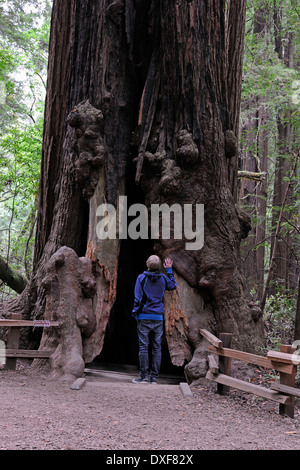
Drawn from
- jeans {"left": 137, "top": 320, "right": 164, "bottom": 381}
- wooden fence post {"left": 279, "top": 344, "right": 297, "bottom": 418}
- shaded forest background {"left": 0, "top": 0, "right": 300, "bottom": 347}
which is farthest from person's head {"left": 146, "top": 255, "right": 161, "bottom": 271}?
shaded forest background {"left": 0, "top": 0, "right": 300, "bottom": 347}

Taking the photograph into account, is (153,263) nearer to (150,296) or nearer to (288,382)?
(150,296)

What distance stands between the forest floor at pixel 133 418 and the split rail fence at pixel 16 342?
27 centimetres

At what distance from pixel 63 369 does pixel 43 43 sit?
15.5m

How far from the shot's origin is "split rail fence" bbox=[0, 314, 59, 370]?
22.0 ft

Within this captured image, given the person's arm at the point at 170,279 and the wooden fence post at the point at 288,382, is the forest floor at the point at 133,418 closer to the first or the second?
the wooden fence post at the point at 288,382

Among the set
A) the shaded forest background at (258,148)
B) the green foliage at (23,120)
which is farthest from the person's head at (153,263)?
the green foliage at (23,120)

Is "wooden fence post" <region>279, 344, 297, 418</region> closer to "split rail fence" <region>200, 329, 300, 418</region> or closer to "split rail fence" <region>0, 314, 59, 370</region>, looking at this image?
"split rail fence" <region>200, 329, 300, 418</region>

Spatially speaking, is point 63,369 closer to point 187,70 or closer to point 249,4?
point 187,70

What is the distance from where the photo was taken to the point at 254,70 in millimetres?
Result: 14438

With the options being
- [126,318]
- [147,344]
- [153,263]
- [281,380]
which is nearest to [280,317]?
[126,318]

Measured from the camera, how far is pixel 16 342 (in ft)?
22.4

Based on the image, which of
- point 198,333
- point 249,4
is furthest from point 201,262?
point 249,4

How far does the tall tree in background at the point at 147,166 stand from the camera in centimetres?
736

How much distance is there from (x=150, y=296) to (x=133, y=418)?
255cm
